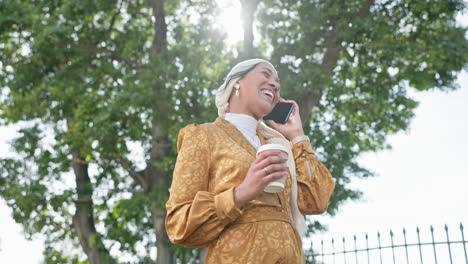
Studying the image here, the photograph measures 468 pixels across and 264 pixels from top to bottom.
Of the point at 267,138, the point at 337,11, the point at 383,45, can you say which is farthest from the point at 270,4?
the point at 267,138

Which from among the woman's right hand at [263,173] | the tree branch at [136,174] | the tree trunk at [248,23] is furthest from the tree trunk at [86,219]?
the woman's right hand at [263,173]

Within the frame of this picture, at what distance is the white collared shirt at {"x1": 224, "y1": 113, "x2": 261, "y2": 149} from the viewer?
311cm

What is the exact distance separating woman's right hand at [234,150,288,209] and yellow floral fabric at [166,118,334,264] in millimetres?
88

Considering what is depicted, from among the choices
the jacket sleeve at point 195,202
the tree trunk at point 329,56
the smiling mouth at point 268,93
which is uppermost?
the tree trunk at point 329,56

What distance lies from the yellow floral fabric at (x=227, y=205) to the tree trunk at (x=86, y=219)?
11115mm

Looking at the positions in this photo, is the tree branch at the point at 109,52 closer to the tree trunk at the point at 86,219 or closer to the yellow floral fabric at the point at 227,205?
the tree trunk at the point at 86,219

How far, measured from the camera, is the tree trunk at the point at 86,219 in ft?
45.0

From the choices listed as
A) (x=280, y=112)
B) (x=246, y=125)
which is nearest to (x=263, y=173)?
(x=246, y=125)

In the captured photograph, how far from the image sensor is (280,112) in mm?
3221

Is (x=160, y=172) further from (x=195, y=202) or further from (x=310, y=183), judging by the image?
(x=195, y=202)

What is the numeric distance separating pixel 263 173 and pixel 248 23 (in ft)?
32.5

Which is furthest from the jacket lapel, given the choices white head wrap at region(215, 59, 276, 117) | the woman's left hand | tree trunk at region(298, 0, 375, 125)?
tree trunk at region(298, 0, 375, 125)

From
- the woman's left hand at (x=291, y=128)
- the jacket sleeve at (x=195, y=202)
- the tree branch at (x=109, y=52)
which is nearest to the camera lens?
the jacket sleeve at (x=195, y=202)

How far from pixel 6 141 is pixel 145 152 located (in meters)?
3.62
